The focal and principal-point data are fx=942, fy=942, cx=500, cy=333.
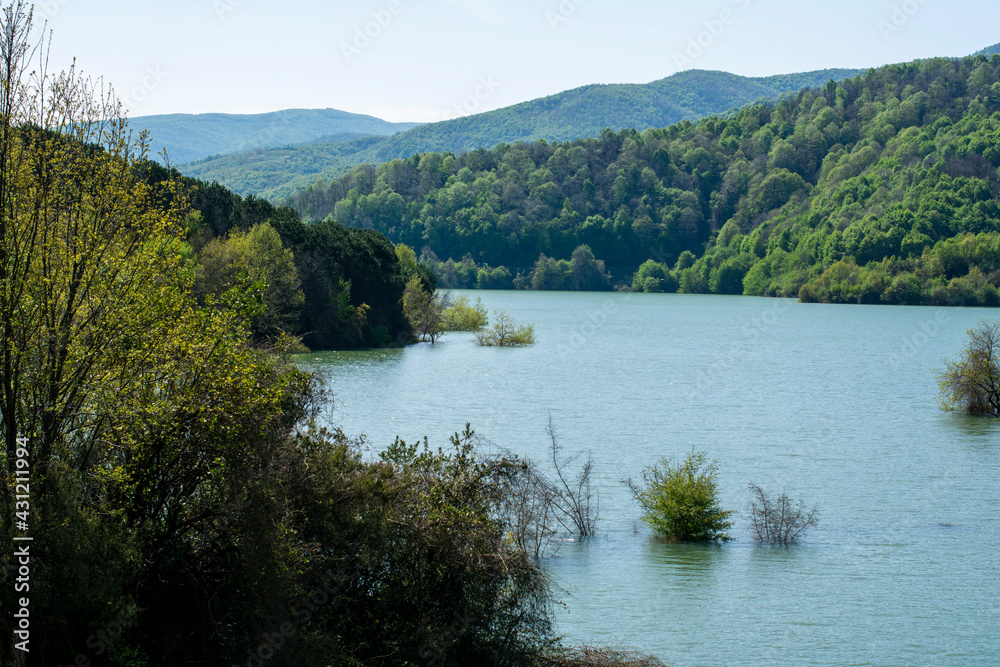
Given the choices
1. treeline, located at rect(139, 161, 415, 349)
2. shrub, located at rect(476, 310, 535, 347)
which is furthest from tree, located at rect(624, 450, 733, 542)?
shrub, located at rect(476, 310, 535, 347)

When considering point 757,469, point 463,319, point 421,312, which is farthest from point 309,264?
point 757,469

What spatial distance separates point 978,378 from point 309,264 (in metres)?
44.6

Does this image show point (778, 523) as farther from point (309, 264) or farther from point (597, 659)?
point (309, 264)

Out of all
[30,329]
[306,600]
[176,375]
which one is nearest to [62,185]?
[30,329]

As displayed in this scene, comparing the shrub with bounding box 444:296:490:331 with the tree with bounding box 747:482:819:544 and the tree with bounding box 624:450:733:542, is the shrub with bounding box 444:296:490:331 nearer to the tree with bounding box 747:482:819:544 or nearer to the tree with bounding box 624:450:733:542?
the tree with bounding box 747:482:819:544

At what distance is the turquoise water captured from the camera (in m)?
16.9

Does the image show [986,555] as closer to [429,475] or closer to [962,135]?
[429,475]

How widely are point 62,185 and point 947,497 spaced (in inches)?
1023

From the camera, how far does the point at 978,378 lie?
4022 cm

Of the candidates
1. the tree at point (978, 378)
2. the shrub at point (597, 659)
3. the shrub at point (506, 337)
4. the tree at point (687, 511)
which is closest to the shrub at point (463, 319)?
the shrub at point (506, 337)

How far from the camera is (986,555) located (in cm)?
2197

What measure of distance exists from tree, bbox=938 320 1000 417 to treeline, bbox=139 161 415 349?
35880 millimetres

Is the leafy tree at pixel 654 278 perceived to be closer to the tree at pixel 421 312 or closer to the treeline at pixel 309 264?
the tree at pixel 421 312

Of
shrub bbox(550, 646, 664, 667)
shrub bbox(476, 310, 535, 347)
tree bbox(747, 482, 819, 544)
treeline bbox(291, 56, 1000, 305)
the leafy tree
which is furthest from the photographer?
the leafy tree
